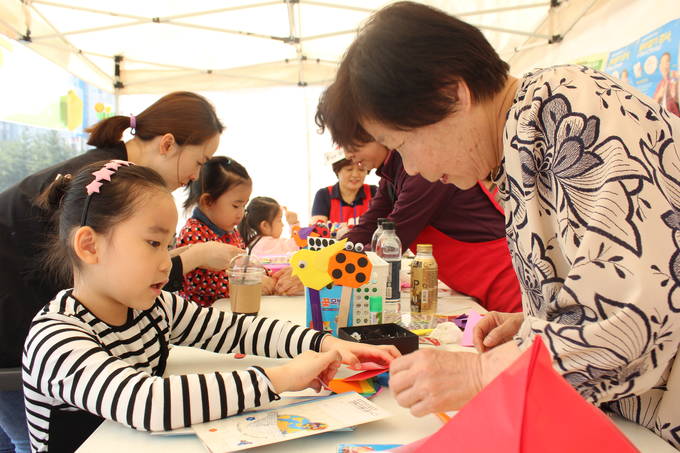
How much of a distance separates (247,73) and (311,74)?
2.30ft

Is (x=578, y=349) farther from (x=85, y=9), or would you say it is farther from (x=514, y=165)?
(x=85, y=9)

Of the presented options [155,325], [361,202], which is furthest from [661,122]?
[361,202]

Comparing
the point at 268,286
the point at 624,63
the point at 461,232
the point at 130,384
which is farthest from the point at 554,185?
the point at 624,63

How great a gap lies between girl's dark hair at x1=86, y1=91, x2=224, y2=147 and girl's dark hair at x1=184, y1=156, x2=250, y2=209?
57 cm

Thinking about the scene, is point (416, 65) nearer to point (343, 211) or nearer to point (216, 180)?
point (216, 180)

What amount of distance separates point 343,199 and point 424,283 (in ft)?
9.20

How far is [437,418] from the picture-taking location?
883mm

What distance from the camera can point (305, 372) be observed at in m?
0.97

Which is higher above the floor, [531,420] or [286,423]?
[531,420]

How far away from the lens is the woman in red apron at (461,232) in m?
1.86

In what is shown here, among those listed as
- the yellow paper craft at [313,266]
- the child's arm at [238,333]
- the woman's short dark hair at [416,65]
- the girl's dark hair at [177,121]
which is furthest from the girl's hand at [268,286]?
the woman's short dark hair at [416,65]

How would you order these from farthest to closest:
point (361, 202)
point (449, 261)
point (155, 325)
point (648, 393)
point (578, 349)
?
point (361, 202), point (449, 261), point (155, 325), point (648, 393), point (578, 349)

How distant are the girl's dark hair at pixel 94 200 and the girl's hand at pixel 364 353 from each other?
0.55m

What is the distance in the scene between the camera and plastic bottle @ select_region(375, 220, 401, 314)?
167 cm
